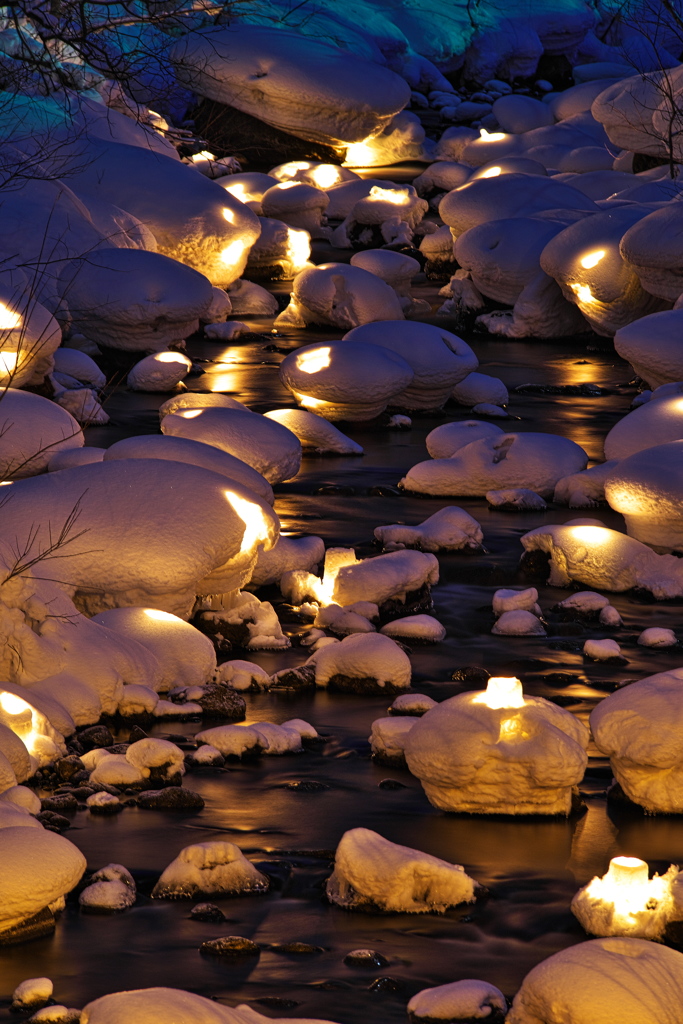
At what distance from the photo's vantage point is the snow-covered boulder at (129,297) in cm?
1458

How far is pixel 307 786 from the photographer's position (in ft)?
18.4

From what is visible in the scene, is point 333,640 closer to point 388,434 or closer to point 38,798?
point 38,798

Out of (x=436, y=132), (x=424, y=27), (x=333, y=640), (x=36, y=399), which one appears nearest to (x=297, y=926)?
(x=333, y=640)

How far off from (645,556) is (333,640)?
7.52 ft

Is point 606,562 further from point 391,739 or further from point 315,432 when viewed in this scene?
point 315,432

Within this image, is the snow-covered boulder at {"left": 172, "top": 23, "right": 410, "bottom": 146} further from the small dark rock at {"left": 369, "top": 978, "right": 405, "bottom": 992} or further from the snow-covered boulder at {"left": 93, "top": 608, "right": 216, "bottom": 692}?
the small dark rock at {"left": 369, "top": 978, "right": 405, "bottom": 992}

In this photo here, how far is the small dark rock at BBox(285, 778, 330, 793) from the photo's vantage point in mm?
5570

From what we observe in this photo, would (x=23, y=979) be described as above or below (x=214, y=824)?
above

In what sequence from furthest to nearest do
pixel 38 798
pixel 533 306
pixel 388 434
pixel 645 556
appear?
pixel 533 306 < pixel 388 434 < pixel 645 556 < pixel 38 798

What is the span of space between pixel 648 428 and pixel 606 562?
2.50 m

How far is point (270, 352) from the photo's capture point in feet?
53.4

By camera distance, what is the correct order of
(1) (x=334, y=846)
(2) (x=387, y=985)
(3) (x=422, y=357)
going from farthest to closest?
1. (3) (x=422, y=357)
2. (1) (x=334, y=846)
3. (2) (x=387, y=985)

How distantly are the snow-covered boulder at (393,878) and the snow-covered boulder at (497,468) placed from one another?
20.3 ft

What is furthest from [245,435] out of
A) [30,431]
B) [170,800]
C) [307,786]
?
[170,800]
